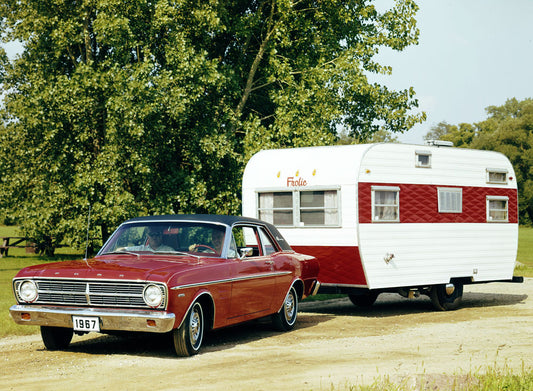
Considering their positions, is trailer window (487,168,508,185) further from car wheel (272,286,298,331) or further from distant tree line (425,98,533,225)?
distant tree line (425,98,533,225)

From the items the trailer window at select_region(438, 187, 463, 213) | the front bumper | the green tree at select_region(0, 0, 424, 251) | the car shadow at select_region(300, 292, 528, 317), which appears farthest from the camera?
the green tree at select_region(0, 0, 424, 251)

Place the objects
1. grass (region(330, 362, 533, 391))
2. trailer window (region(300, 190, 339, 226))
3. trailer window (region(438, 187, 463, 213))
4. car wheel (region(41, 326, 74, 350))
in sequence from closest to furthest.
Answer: grass (region(330, 362, 533, 391))
car wheel (region(41, 326, 74, 350))
trailer window (region(300, 190, 339, 226))
trailer window (region(438, 187, 463, 213))

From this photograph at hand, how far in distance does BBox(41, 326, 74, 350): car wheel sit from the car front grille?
52 centimetres

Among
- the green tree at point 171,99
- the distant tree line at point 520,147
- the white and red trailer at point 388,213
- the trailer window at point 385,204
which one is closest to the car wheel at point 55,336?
the white and red trailer at point 388,213

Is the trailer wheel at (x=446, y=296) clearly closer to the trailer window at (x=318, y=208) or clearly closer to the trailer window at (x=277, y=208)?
the trailer window at (x=318, y=208)

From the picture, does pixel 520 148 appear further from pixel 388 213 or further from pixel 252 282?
pixel 252 282

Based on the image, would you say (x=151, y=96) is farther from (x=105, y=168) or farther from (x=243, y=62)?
(x=243, y=62)

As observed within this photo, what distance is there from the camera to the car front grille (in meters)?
9.09

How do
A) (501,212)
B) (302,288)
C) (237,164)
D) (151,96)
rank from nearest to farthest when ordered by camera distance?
1. (302,288)
2. (501,212)
3. (151,96)
4. (237,164)

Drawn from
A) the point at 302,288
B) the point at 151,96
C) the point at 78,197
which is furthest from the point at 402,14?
the point at 302,288

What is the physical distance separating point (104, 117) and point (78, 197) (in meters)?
2.84

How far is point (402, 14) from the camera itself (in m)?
29.5

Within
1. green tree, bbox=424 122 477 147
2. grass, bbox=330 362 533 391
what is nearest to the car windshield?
grass, bbox=330 362 533 391

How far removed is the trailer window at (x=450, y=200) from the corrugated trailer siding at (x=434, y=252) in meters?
0.32
